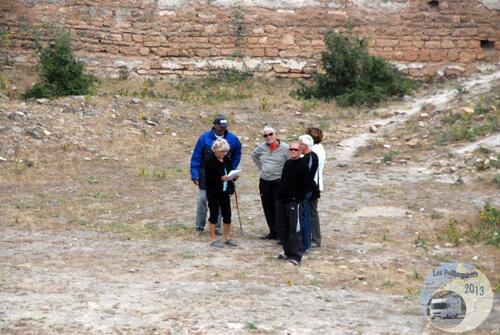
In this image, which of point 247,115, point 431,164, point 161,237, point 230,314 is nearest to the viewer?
point 230,314

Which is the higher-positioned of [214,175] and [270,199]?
[214,175]

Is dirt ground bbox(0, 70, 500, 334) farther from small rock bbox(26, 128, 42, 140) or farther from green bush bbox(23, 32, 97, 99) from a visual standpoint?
green bush bbox(23, 32, 97, 99)

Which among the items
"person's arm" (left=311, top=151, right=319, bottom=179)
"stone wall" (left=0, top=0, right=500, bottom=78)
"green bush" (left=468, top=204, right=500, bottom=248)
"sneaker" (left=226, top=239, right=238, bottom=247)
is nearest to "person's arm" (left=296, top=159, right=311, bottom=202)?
"person's arm" (left=311, top=151, right=319, bottom=179)

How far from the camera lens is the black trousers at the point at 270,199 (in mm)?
9249

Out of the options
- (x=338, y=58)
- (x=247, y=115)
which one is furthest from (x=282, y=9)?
(x=247, y=115)

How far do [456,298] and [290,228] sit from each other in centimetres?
187

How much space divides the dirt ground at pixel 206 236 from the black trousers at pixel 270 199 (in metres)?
0.31

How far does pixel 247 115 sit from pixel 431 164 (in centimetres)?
401

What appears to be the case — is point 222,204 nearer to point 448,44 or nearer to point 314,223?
point 314,223

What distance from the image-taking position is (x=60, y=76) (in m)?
15.5

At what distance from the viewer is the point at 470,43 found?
1775 cm

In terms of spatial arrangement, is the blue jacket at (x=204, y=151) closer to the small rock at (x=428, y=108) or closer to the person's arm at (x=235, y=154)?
the person's arm at (x=235, y=154)

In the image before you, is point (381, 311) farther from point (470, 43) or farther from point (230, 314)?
point (470, 43)

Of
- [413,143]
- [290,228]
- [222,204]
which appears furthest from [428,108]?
[290,228]
